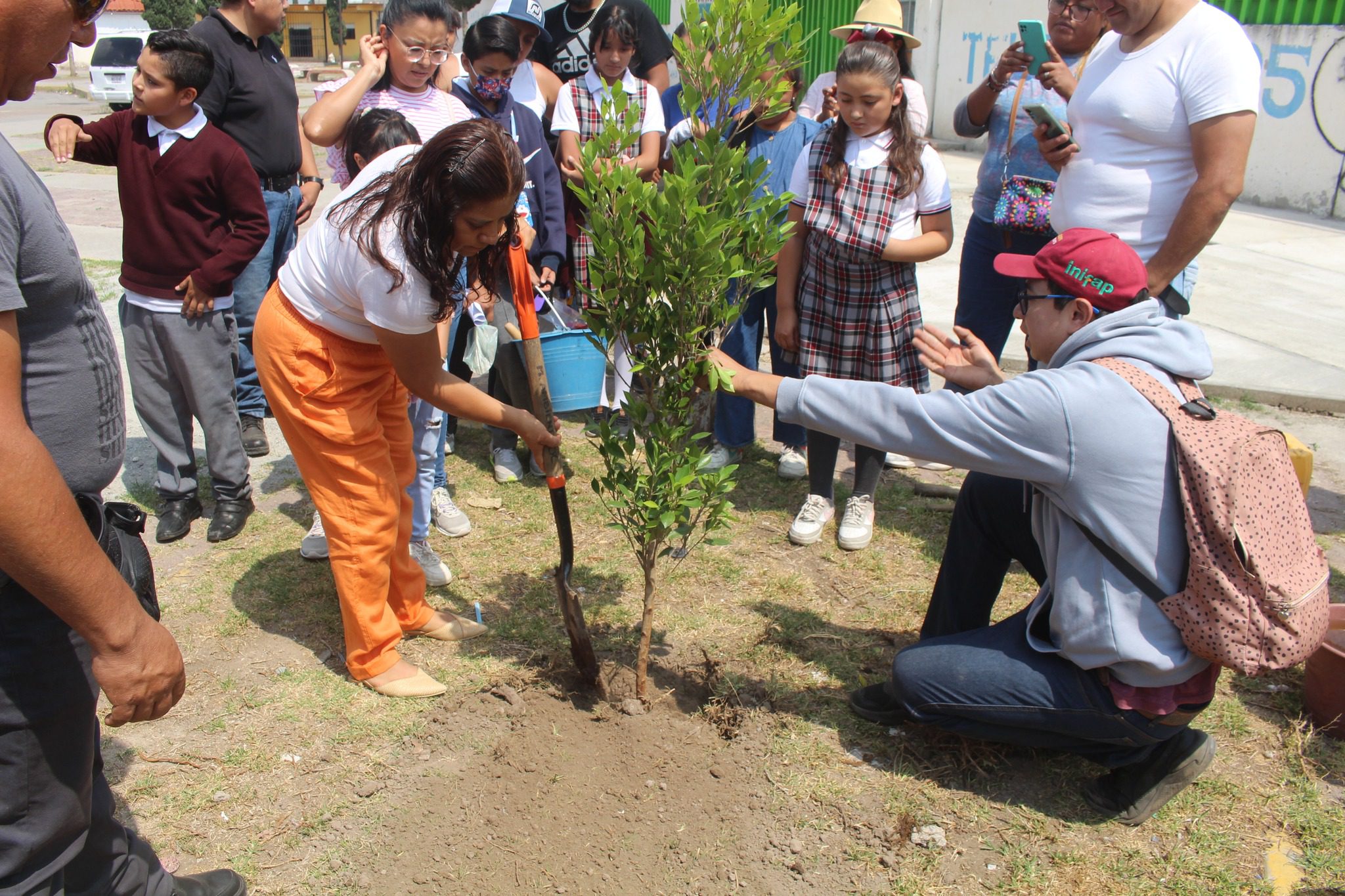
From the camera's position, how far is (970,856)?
2.50 m

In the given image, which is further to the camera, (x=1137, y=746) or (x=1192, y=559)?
(x=1137, y=746)

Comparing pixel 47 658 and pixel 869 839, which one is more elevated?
pixel 47 658

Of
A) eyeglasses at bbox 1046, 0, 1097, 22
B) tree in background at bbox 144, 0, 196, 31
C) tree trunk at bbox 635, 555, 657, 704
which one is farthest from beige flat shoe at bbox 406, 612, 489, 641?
tree in background at bbox 144, 0, 196, 31

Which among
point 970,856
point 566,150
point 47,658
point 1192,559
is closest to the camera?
point 47,658

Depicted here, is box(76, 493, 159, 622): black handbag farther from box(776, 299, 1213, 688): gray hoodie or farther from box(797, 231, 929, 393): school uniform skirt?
box(797, 231, 929, 393): school uniform skirt

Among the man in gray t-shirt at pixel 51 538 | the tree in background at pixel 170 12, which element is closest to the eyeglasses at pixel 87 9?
the man in gray t-shirt at pixel 51 538

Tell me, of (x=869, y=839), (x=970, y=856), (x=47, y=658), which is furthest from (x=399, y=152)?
(x=970, y=856)

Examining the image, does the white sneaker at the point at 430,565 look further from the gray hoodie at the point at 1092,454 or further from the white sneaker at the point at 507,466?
the gray hoodie at the point at 1092,454

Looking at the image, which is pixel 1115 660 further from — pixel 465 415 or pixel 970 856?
→ pixel 465 415

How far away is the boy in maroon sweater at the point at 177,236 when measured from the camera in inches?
146

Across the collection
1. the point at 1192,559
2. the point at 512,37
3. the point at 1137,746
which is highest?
the point at 512,37

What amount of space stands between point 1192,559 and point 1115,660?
0.32 metres

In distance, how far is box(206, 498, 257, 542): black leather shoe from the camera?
4.04 metres

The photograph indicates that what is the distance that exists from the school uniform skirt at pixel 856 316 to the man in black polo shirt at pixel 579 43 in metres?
2.24
